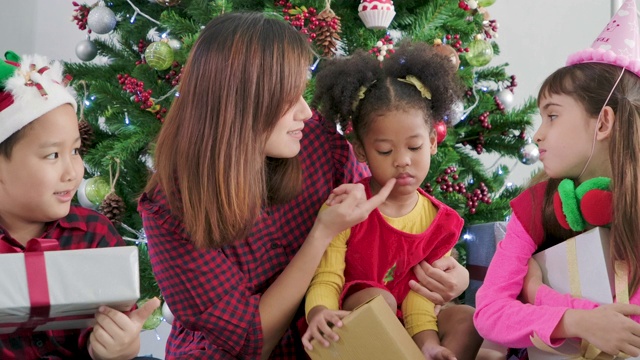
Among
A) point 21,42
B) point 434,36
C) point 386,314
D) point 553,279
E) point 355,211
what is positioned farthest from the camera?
point 21,42

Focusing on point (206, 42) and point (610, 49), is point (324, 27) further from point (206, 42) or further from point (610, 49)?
point (610, 49)

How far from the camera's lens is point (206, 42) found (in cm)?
159

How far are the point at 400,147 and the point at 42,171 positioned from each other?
2.39 feet

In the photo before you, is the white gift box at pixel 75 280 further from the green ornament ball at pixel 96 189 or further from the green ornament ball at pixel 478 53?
the green ornament ball at pixel 478 53

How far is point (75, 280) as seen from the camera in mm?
1183

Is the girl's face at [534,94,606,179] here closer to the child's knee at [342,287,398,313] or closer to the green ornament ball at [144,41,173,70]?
the child's knee at [342,287,398,313]

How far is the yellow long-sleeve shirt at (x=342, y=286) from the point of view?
1584mm

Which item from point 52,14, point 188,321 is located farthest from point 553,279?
point 52,14

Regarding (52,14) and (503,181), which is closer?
(503,181)

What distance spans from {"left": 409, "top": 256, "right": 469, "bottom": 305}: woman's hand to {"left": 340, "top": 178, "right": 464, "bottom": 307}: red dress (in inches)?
1.1

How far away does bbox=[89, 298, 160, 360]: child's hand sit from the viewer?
1234mm

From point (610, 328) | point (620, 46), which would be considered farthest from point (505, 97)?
point (610, 328)

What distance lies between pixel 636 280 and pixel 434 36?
1273mm

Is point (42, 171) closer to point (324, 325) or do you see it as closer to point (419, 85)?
point (324, 325)
